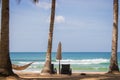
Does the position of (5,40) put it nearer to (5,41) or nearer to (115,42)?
(5,41)

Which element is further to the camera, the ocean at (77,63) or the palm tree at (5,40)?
the ocean at (77,63)

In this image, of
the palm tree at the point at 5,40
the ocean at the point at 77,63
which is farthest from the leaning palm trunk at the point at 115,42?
the ocean at the point at 77,63

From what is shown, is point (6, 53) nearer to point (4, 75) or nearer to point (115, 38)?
point (4, 75)

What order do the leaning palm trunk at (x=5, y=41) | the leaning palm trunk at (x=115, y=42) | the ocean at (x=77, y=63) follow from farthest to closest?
the ocean at (x=77, y=63) → the leaning palm trunk at (x=115, y=42) → the leaning palm trunk at (x=5, y=41)

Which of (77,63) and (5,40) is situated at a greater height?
(5,40)

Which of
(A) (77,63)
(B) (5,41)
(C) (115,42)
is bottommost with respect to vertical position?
(A) (77,63)

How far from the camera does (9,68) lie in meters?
15.3

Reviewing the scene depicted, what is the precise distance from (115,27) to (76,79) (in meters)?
6.02

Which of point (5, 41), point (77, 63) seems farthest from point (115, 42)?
point (77, 63)

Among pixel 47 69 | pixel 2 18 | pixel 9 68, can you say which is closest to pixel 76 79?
pixel 9 68

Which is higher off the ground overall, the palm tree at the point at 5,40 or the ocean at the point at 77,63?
the palm tree at the point at 5,40

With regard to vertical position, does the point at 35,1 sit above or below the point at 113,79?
above

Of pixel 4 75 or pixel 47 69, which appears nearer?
pixel 4 75

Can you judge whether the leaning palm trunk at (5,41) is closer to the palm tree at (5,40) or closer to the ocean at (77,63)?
the palm tree at (5,40)
